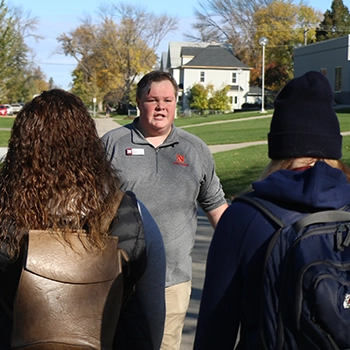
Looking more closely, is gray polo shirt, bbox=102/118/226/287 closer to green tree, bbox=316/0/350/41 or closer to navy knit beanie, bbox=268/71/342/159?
navy knit beanie, bbox=268/71/342/159

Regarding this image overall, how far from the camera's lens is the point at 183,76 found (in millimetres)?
83500

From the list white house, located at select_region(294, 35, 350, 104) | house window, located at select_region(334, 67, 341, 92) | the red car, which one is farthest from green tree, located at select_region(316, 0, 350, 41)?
the red car

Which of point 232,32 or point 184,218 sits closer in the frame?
point 184,218

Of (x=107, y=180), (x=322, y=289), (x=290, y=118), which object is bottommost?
(x=322, y=289)

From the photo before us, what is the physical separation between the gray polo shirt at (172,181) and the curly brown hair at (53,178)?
1.49m

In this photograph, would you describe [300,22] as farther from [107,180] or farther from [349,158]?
[107,180]

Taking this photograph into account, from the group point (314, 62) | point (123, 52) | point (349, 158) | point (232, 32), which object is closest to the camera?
point (349, 158)

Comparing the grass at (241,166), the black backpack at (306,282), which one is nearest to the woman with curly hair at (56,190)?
the black backpack at (306,282)

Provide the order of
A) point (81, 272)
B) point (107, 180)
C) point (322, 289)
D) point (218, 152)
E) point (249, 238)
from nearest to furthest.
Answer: point (322, 289)
point (249, 238)
point (81, 272)
point (107, 180)
point (218, 152)

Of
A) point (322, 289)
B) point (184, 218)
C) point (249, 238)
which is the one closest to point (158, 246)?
point (249, 238)

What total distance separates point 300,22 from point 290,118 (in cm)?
9320

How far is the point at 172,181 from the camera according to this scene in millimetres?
4094

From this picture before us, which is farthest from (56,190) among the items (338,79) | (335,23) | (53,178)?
(335,23)

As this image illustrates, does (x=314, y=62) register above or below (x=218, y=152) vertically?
above
